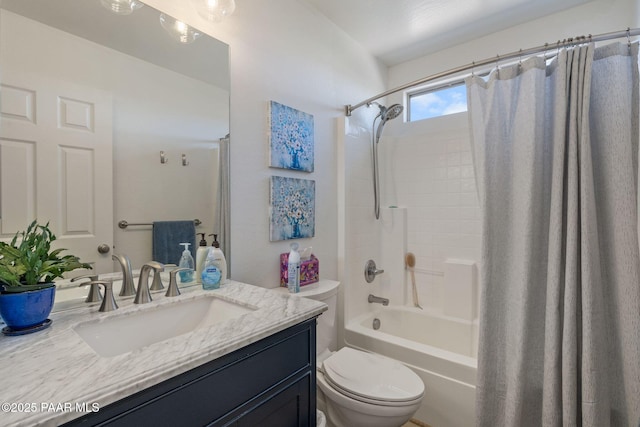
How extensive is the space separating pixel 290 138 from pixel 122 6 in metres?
0.93

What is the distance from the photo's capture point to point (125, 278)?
1.11 meters

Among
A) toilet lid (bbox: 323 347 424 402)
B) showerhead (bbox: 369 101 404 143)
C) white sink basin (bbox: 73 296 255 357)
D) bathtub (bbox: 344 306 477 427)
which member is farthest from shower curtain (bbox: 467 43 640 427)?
white sink basin (bbox: 73 296 255 357)

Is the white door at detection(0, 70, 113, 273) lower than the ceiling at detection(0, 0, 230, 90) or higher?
lower

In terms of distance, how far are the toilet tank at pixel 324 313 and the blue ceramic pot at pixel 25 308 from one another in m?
1.04

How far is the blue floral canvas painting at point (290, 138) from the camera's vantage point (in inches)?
66.1

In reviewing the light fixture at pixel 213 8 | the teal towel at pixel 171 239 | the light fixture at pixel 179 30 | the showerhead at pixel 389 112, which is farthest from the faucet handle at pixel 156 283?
the showerhead at pixel 389 112

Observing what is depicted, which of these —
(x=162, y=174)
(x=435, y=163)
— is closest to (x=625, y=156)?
(x=435, y=163)

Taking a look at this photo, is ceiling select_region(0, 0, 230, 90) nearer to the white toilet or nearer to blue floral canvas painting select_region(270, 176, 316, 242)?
blue floral canvas painting select_region(270, 176, 316, 242)

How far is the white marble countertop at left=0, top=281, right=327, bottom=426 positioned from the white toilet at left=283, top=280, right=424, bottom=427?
621 mm

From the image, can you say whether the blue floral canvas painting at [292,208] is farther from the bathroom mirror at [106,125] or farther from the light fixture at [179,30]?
the light fixture at [179,30]

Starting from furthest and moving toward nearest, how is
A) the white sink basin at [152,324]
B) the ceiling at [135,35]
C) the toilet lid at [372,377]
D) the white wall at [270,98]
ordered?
the white wall at [270,98] → the toilet lid at [372,377] → the ceiling at [135,35] → the white sink basin at [152,324]

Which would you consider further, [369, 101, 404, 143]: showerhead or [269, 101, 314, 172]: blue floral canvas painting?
[369, 101, 404, 143]: showerhead

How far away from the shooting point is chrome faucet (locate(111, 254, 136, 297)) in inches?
43.4

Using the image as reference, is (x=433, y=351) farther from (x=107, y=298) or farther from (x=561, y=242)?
(x=107, y=298)
